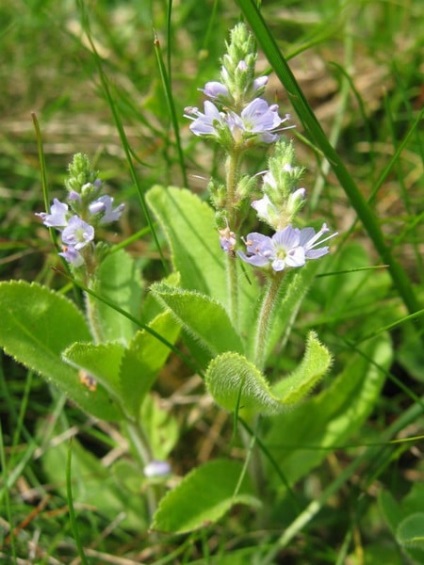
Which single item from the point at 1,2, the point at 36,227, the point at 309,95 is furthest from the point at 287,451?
the point at 1,2

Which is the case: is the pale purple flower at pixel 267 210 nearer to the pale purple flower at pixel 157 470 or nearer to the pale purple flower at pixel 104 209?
the pale purple flower at pixel 104 209

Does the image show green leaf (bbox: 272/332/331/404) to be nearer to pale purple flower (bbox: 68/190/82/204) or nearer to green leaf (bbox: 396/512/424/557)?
green leaf (bbox: 396/512/424/557)

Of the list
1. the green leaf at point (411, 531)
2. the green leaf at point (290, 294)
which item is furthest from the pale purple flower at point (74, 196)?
the green leaf at point (411, 531)

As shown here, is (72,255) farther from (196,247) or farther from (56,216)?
(196,247)

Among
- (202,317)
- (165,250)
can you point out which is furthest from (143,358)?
(165,250)

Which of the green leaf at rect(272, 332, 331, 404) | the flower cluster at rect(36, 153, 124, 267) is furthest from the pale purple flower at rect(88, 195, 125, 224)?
the green leaf at rect(272, 332, 331, 404)

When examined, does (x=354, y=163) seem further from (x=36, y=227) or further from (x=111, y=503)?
(x=111, y=503)
